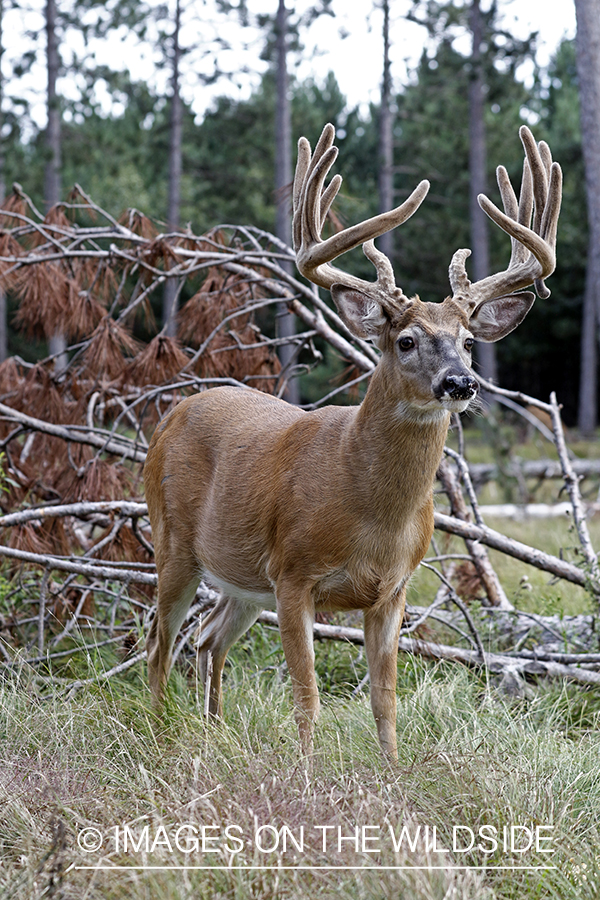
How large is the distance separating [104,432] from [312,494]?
2.51 m

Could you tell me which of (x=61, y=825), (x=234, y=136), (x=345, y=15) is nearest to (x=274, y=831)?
(x=61, y=825)

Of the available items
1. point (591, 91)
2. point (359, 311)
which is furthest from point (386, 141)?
point (359, 311)

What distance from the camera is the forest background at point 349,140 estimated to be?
19234 mm

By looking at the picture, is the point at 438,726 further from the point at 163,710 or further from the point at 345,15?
the point at 345,15

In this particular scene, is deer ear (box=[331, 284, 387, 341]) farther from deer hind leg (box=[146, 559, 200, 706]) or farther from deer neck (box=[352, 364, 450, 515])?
deer hind leg (box=[146, 559, 200, 706])

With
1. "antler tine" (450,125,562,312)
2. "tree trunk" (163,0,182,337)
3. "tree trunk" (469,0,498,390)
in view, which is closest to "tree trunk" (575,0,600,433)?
"antler tine" (450,125,562,312)

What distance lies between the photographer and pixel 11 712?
3711 mm

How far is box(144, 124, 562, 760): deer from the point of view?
128 inches

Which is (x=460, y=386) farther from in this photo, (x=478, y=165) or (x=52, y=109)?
(x=52, y=109)

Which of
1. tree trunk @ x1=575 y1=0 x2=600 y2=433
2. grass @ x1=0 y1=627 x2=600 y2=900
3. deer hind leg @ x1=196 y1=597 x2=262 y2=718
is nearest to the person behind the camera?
grass @ x1=0 y1=627 x2=600 y2=900

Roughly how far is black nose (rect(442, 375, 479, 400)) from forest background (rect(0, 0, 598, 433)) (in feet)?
50.8

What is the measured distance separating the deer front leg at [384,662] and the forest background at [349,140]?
1517 cm

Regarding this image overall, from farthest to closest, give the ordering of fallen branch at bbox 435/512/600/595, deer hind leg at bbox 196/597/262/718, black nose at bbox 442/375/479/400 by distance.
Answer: fallen branch at bbox 435/512/600/595 < deer hind leg at bbox 196/597/262/718 < black nose at bbox 442/375/479/400

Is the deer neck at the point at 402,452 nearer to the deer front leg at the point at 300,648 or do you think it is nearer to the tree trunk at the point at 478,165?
the deer front leg at the point at 300,648
